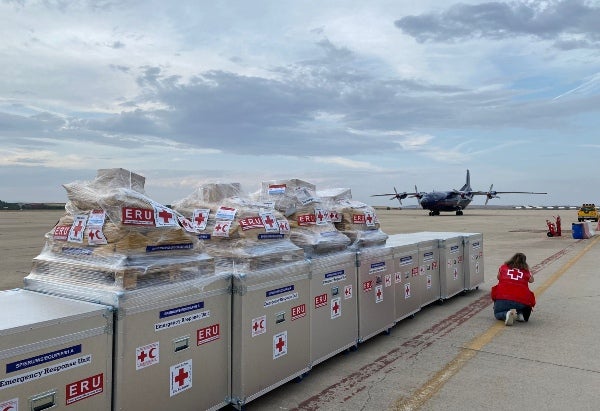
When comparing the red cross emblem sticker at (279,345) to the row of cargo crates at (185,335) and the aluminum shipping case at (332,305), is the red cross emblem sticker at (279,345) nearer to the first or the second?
the row of cargo crates at (185,335)

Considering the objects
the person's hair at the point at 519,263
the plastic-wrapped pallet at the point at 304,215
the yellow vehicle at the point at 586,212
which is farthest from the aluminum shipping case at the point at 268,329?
the yellow vehicle at the point at 586,212

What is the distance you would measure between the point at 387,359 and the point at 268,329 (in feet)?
6.53

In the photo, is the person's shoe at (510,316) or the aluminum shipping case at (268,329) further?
the person's shoe at (510,316)

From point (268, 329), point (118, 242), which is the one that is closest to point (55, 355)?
point (118, 242)

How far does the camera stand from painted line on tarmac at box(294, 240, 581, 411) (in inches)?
189

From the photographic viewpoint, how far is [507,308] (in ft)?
25.5

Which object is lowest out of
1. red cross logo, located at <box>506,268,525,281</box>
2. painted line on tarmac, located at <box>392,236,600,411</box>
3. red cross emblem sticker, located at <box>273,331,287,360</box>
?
painted line on tarmac, located at <box>392,236,600,411</box>

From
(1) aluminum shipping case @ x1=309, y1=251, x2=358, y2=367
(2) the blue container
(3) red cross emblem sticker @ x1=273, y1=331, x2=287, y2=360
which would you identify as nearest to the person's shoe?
(1) aluminum shipping case @ x1=309, y1=251, x2=358, y2=367

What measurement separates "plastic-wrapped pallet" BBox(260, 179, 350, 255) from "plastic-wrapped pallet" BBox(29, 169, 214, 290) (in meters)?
1.81

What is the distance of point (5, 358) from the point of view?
2.80 metres

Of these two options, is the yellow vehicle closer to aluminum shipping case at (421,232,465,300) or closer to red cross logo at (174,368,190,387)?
aluminum shipping case at (421,232,465,300)

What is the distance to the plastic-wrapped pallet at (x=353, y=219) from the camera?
679cm

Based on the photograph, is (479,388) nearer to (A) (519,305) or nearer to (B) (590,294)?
(A) (519,305)

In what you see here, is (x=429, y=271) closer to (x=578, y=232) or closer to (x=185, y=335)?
(x=185, y=335)
